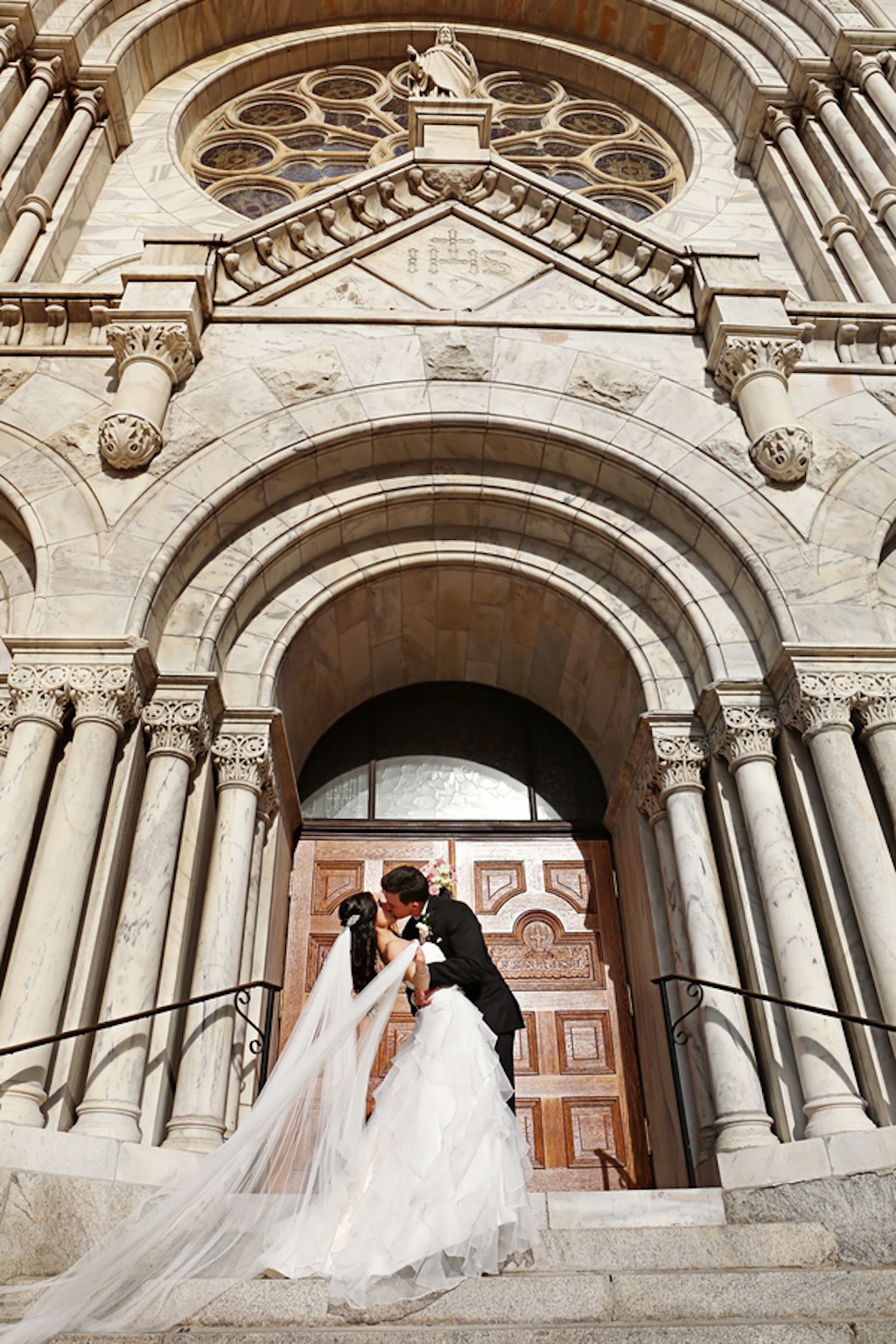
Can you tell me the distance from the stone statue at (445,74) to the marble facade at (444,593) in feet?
3.75

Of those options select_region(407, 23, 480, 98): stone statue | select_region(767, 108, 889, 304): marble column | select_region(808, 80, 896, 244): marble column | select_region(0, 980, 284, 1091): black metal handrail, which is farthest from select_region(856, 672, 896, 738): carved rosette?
select_region(407, 23, 480, 98): stone statue

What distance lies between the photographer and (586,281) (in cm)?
909

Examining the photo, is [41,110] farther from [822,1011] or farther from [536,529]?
[822,1011]

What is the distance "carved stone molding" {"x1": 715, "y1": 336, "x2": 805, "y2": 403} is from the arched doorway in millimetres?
3535

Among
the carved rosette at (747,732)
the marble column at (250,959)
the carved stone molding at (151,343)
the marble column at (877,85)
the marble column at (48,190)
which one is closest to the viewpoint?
the marble column at (250,959)

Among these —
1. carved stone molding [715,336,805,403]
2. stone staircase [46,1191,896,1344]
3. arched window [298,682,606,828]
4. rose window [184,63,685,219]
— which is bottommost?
stone staircase [46,1191,896,1344]

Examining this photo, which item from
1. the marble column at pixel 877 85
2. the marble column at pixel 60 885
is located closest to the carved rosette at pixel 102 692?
the marble column at pixel 60 885

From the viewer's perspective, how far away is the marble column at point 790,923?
18.4ft

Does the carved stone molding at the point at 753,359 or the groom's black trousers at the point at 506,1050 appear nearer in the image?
the groom's black trousers at the point at 506,1050

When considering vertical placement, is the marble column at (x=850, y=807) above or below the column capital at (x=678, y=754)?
below

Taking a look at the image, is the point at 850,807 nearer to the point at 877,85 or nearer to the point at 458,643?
the point at 458,643

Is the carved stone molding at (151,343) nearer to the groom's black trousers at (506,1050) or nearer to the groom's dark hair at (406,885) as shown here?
the groom's dark hair at (406,885)

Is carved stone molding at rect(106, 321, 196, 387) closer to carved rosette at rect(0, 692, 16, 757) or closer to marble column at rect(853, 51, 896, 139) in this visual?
carved rosette at rect(0, 692, 16, 757)

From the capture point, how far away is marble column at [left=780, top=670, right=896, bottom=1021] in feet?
19.0
